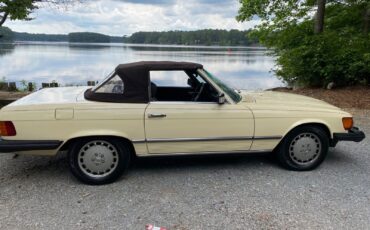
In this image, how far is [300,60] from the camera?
12.3 meters

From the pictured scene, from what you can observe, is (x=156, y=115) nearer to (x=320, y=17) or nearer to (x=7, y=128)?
(x=7, y=128)

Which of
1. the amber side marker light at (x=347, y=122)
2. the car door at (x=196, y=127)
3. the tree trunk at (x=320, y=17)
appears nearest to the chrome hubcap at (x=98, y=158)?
the car door at (x=196, y=127)

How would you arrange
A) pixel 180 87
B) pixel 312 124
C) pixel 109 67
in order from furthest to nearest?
pixel 109 67 < pixel 180 87 < pixel 312 124

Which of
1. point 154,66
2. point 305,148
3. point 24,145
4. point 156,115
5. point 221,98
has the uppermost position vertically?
point 154,66

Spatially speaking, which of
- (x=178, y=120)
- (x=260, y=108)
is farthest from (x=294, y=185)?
(x=178, y=120)

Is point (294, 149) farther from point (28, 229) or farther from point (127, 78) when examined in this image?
point (28, 229)

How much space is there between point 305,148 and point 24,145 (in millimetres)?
3470

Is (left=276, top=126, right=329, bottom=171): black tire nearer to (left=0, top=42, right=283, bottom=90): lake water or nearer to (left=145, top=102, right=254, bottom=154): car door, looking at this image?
(left=145, top=102, right=254, bottom=154): car door

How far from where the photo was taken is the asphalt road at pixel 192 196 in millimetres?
3295

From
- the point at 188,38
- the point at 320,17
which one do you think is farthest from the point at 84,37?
the point at 320,17

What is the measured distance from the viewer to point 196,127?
4191mm

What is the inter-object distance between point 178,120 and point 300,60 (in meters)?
9.41

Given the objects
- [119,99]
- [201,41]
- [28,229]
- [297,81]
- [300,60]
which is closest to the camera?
[28,229]

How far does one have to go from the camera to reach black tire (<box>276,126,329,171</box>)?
451 cm
